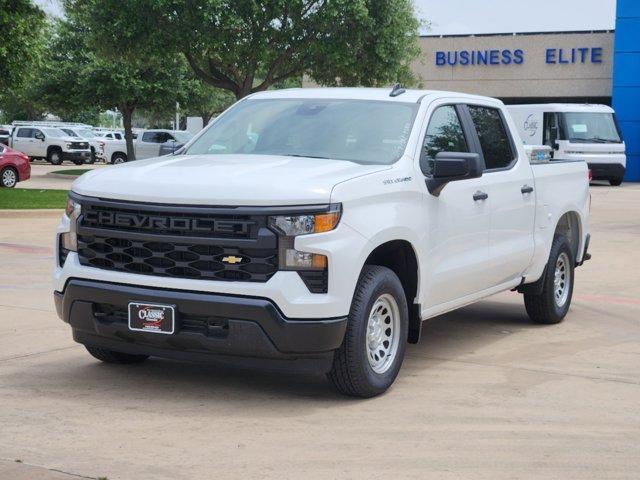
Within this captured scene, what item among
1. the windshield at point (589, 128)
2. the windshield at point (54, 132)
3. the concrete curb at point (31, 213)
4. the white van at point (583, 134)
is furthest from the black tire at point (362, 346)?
the windshield at point (54, 132)

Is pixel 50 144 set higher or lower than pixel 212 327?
lower

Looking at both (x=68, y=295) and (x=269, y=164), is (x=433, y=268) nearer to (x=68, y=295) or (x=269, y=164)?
(x=269, y=164)

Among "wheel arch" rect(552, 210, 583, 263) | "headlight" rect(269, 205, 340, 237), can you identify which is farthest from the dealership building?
"headlight" rect(269, 205, 340, 237)

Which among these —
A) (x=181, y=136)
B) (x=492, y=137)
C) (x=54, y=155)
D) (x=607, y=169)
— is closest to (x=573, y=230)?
(x=492, y=137)

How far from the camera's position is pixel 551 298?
9.66m

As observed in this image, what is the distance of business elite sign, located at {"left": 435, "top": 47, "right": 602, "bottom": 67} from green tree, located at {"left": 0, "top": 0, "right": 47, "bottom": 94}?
26726mm

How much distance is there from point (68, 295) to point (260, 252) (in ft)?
4.34

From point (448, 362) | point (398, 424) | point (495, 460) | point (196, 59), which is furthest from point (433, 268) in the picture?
point (196, 59)

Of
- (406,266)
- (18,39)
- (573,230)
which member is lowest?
(573,230)

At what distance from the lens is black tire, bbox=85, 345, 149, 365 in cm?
749

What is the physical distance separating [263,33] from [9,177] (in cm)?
915

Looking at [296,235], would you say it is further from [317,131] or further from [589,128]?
[589,128]

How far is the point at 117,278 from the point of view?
21.7 feet

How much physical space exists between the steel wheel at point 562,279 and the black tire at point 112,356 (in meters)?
3.97
